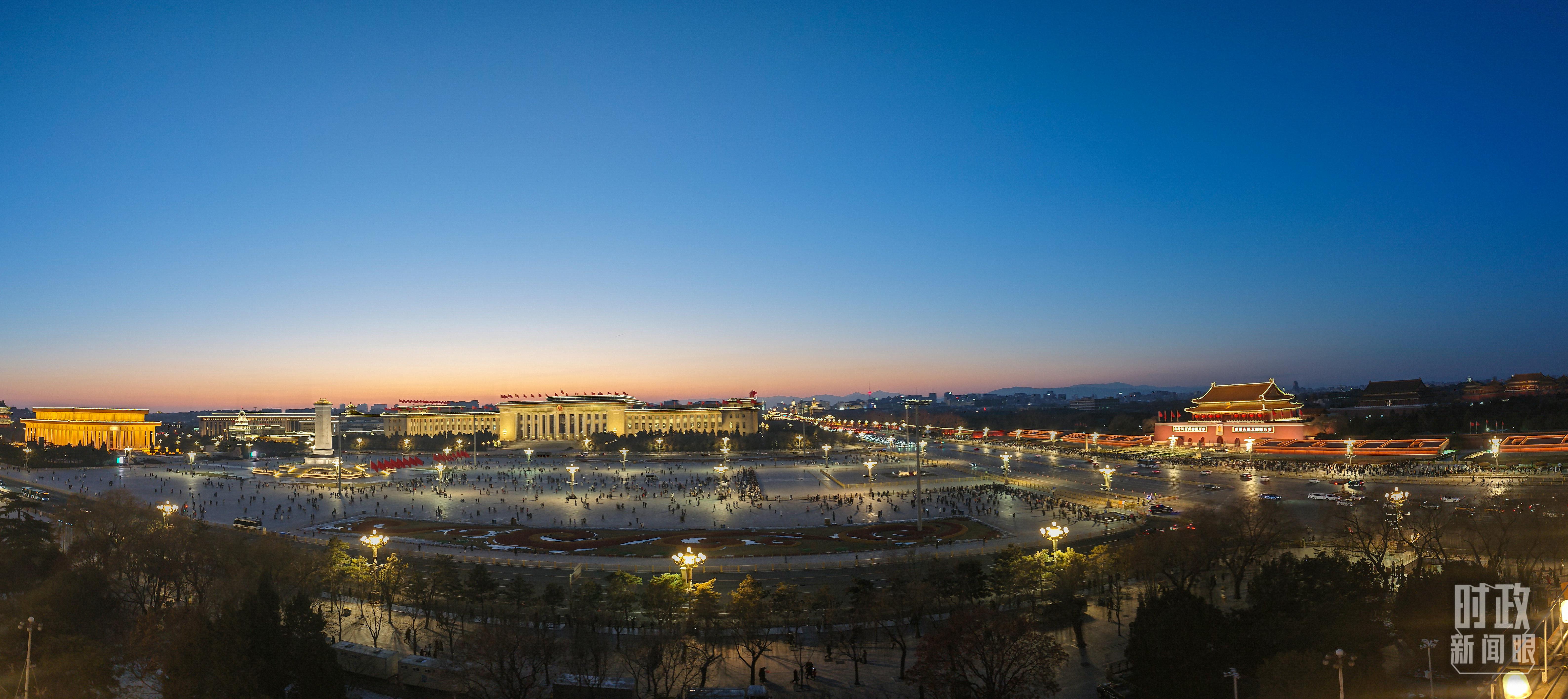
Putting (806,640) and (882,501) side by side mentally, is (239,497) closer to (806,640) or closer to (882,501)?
(882,501)

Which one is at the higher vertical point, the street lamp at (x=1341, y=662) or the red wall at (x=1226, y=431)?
the street lamp at (x=1341, y=662)

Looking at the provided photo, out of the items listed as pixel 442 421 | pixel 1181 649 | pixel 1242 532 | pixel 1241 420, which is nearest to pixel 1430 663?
pixel 1181 649

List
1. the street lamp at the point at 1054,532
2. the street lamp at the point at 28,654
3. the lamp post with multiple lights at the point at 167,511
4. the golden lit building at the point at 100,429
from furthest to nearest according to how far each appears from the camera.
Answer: the golden lit building at the point at 100,429
the lamp post with multiple lights at the point at 167,511
the street lamp at the point at 1054,532
the street lamp at the point at 28,654

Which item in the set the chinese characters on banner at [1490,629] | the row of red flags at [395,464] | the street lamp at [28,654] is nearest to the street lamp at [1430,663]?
the chinese characters on banner at [1490,629]

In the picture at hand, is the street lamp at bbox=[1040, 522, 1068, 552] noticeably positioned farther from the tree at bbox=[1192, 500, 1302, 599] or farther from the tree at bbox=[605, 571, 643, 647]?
the tree at bbox=[605, 571, 643, 647]

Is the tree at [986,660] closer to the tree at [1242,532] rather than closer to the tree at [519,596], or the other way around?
the tree at [1242,532]

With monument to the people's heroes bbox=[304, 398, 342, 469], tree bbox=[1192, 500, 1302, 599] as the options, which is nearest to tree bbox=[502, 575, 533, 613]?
tree bbox=[1192, 500, 1302, 599]

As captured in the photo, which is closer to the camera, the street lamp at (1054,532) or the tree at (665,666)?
the tree at (665,666)

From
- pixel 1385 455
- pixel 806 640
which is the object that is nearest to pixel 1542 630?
pixel 806 640
